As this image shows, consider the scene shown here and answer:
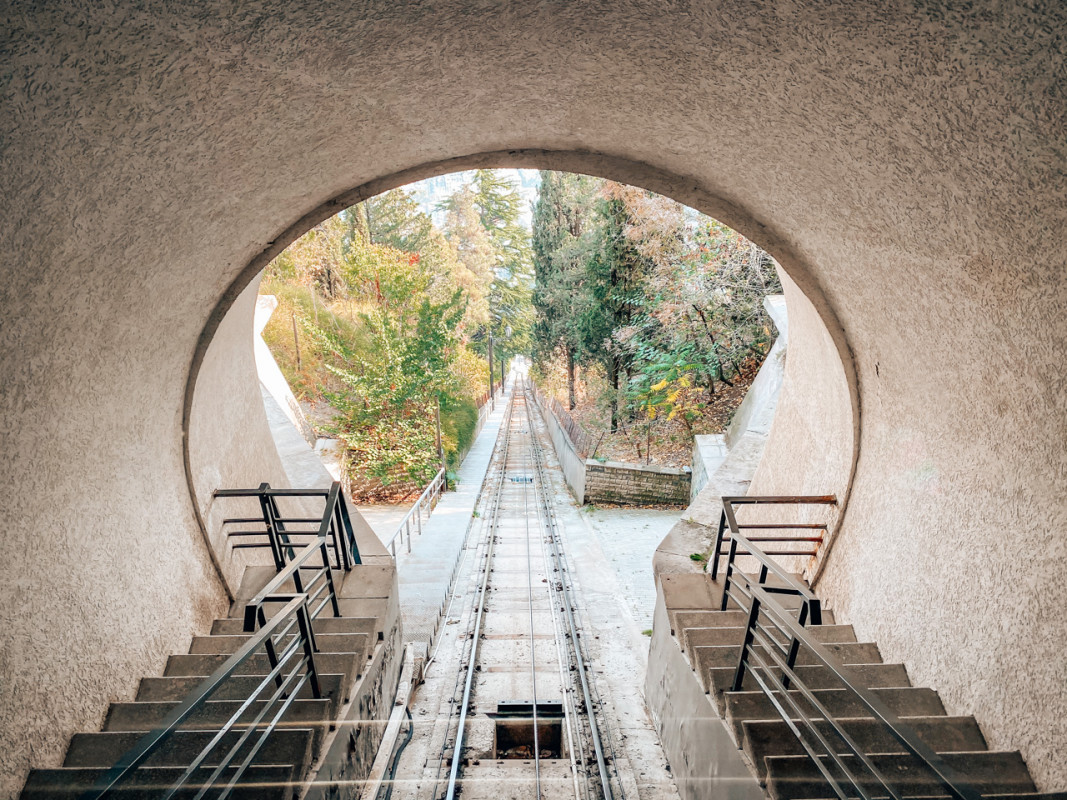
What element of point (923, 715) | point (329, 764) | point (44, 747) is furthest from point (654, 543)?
point (44, 747)

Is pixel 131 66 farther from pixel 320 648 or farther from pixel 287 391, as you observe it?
pixel 287 391

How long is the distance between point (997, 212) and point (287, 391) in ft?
47.2

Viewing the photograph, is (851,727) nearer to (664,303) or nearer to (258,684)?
(258,684)

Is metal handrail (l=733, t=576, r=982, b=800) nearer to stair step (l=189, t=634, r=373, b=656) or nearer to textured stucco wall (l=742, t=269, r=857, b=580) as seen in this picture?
textured stucco wall (l=742, t=269, r=857, b=580)

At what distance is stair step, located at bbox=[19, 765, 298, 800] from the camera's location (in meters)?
2.68

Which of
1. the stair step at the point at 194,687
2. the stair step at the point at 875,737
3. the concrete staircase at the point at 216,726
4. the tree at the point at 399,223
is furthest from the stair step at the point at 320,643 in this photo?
the tree at the point at 399,223

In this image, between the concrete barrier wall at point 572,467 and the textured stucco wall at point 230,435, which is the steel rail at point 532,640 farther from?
the textured stucco wall at point 230,435

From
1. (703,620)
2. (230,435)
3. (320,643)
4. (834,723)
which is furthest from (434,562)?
(834,723)

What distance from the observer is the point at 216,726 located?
10.4ft

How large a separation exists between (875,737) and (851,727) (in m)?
0.12

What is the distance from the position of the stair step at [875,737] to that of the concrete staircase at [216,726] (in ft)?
7.37

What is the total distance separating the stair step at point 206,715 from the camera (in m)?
3.25

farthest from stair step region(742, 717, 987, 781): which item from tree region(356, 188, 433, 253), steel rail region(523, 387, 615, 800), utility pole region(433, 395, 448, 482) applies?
tree region(356, 188, 433, 253)

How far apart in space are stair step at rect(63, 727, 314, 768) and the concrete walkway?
3.61 meters
